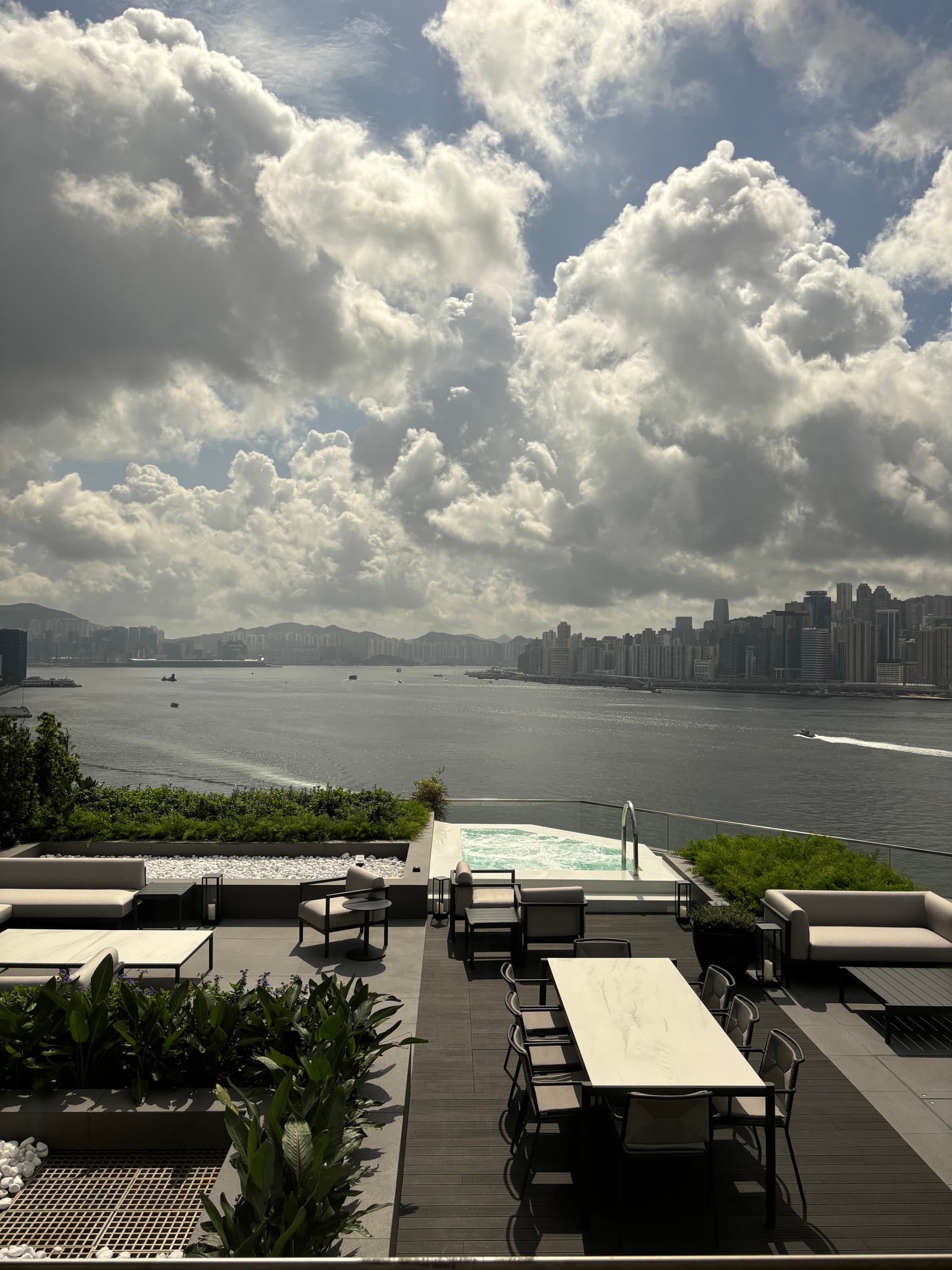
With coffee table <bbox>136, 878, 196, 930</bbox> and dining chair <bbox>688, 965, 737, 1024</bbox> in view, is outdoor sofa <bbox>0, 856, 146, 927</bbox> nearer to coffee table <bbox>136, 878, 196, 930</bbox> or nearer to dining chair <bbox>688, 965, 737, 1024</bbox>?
coffee table <bbox>136, 878, 196, 930</bbox>

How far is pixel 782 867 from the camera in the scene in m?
10.0

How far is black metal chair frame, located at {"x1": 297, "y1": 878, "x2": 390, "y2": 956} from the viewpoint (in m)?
8.24

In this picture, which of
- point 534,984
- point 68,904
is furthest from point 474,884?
point 68,904

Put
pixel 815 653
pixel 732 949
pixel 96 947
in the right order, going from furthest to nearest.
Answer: pixel 815 653
pixel 732 949
pixel 96 947

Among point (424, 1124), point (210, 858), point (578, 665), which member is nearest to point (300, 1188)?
point (424, 1124)

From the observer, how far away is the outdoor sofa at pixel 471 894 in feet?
28.4

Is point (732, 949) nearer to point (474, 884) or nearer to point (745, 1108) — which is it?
point (474, 884)

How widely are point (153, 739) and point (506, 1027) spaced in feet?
229

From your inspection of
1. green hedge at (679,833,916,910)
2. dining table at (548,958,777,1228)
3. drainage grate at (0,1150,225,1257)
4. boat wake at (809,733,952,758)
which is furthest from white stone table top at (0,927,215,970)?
boat wake at (809,733,952,758)

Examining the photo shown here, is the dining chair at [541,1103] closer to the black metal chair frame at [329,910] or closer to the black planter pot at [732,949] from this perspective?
the black planter pot at [732,949]

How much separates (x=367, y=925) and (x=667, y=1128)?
477 cm

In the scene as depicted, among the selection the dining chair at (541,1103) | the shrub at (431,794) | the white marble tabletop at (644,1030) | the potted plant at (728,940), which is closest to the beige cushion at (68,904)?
the white marble tabletop at (644,1030)

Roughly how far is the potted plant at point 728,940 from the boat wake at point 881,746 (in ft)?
218

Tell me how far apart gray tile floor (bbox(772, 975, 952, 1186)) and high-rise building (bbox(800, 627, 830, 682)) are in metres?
152
